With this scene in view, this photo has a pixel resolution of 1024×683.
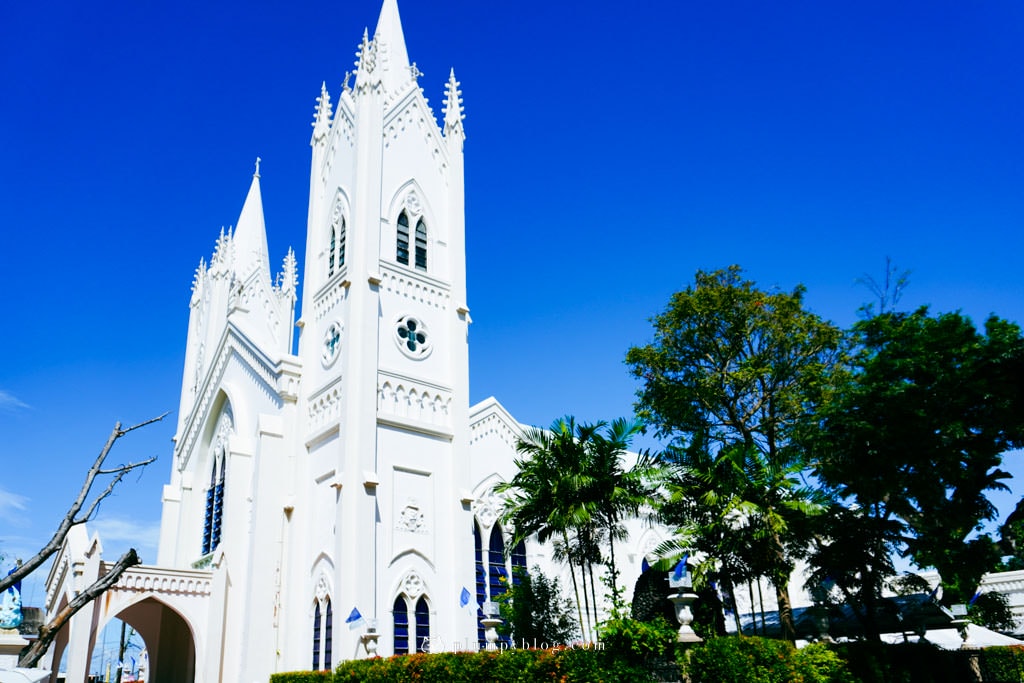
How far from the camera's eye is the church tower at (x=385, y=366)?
74.3ft

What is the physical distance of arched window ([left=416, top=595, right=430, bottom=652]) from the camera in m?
22.7

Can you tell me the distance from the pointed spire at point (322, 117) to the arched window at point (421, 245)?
575 centimetres

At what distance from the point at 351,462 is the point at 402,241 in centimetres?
823

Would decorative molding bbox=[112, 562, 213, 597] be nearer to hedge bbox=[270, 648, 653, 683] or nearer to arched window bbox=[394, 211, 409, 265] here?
hedge bbox=[270, 648, 653, 683]

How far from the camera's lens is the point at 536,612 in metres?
25.2

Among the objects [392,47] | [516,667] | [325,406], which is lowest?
[516,667]

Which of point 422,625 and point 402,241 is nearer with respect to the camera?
point 422,625

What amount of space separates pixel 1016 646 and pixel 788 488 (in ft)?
27.7

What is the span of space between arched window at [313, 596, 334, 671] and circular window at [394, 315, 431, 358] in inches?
312

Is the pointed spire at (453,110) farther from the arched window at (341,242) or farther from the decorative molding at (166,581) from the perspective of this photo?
the decorative molding at (166,581)

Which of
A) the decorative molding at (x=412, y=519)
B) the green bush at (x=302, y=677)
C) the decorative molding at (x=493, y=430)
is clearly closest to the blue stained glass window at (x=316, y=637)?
the green bush at (x=302, y=677)

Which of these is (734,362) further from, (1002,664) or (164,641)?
(164,641)

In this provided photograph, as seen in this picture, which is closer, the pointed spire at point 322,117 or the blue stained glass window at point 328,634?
the blue stained glass window at point 328,634

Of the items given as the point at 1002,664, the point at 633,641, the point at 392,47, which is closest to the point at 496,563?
the point at 633,641
